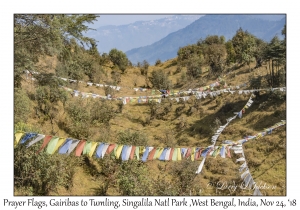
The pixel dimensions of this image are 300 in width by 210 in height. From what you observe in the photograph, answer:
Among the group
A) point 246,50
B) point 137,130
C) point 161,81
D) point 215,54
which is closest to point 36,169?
point 137,130

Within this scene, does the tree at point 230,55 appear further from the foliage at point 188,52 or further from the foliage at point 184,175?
the foliage at point 184,175

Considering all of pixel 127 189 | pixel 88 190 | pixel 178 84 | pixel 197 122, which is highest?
pixel 178 84

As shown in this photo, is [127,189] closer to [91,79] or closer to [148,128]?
[148,128]

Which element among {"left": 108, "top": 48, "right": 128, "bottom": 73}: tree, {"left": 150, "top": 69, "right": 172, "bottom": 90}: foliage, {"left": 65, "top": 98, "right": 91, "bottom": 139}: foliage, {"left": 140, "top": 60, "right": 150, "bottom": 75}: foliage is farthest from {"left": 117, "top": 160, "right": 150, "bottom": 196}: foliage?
{"left": 140, "top": 60, "right": 150, "bottom": 75}: foliage

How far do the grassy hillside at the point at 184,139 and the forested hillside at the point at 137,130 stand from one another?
60 millimetres

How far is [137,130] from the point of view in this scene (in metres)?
20.6

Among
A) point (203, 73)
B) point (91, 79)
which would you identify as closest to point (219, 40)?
point (203, 73)

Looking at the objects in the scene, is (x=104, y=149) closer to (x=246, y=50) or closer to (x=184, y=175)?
(x=184, y=175)

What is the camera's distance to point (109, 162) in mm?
12453

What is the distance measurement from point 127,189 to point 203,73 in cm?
2769

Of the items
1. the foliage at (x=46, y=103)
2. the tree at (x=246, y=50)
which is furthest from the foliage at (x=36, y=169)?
the tree at (x=246, y=50)

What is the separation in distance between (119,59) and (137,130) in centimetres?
2215

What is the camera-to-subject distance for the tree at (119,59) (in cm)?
3984

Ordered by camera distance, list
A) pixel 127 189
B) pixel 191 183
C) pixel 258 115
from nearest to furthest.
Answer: pixel 127 189
pixel 191 183
pixel 258 115
